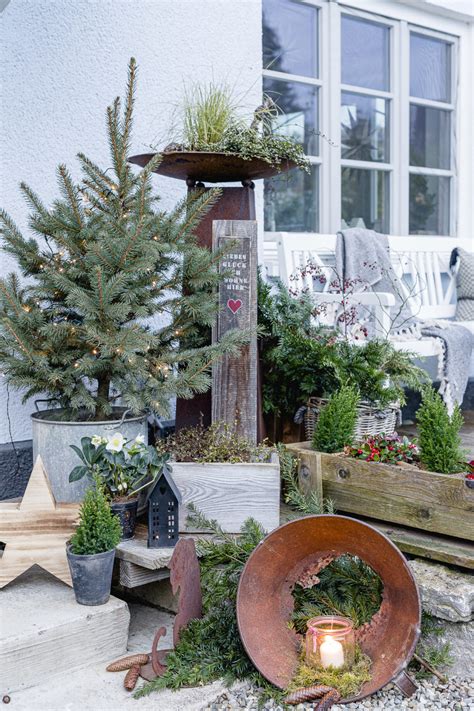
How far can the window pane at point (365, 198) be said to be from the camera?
5004 mm

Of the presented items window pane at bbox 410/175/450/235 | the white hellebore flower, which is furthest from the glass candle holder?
window pane at bbox 410/175/450/235

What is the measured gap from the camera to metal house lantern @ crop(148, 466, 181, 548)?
2463mm

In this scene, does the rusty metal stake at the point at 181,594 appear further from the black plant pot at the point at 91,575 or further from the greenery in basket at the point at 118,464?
the greenery in basket at the point at 118,464

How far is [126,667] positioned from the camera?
2215mm

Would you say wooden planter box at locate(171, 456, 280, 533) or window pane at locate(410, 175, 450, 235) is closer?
wooden planter box at locate(171, 456, 280, 533)

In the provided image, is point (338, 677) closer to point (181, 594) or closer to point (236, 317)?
point (181, 594)

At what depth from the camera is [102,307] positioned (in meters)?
2.59

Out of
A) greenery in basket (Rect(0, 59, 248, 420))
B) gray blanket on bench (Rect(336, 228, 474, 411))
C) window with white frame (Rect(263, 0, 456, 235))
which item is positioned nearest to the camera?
greenery in basket (Rect(0, 59, 248, 420))

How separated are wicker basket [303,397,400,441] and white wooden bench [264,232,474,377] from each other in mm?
634

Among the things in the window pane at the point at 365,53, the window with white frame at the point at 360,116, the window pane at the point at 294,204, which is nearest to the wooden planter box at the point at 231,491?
the window with white frame at the point at 360,116

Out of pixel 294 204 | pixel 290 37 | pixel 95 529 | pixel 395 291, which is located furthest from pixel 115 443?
pixel 290 37

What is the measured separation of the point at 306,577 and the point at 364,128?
3477mm

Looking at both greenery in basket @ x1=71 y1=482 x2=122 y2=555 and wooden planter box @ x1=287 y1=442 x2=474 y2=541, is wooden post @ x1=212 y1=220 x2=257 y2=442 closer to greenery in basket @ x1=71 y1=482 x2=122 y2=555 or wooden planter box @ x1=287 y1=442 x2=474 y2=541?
wooden planter box @ x1=287 y1=442 x2=474 y2=541

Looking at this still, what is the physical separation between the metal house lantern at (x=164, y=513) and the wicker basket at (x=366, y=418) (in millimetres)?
781
